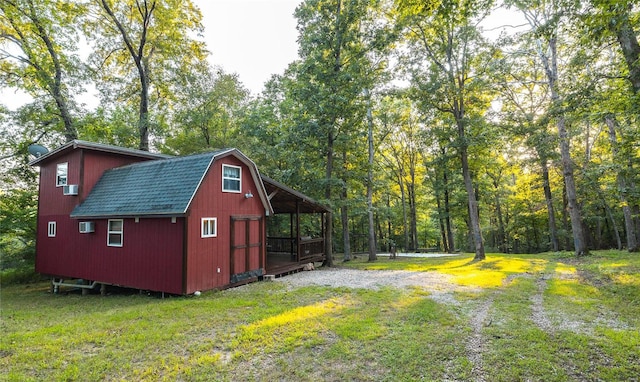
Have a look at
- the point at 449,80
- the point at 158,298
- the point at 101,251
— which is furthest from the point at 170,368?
the point at 449,80

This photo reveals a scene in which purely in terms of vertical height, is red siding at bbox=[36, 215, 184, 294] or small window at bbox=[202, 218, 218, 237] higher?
small window at bbox=[202, 218, 218, 237]

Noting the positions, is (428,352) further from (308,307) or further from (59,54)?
(59,54)

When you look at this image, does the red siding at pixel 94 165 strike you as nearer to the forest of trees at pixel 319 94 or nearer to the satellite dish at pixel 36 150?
the satellite dish at pixel 36 150

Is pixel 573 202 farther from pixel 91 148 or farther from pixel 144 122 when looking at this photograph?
pixel 144 122

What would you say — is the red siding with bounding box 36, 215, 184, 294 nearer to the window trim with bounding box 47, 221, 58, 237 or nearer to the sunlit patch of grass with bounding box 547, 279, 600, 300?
the window trim with bounding box 47, 221, 58, 237

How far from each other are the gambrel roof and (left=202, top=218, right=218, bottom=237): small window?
1088 mm

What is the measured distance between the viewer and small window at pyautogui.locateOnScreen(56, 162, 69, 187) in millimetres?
11814

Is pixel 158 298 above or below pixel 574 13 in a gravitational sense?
below

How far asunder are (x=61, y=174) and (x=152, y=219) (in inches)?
236

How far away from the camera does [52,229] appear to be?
40.2ft

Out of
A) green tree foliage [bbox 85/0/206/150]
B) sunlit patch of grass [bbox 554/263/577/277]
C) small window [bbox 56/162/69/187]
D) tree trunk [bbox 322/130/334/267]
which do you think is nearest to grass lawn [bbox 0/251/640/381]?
sunlit patch of grass [bbox 554/263/577/277]

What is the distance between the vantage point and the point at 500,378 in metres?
3.83

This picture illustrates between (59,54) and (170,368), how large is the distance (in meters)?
19.0

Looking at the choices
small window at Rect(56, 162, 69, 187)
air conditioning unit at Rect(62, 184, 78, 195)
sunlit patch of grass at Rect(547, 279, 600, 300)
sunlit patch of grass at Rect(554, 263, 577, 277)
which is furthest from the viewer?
small window at Rect(56, 162, 69, 187)
